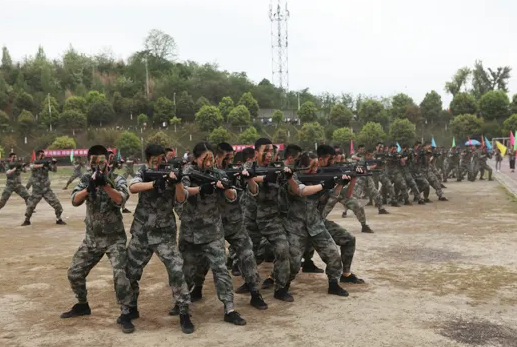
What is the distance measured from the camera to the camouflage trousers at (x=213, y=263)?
5.80 meters

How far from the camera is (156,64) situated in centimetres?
9438

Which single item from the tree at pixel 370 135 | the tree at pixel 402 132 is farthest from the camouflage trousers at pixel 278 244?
the tree at pixel 402 132

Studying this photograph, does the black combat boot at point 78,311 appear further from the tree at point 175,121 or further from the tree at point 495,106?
the tree at point 495,106

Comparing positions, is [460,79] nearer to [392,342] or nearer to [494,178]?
[494,178]

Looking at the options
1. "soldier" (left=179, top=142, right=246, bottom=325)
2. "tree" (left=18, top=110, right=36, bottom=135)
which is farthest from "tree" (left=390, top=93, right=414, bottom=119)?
"soldier" (left=179, top=142, right=246, bottom=325)

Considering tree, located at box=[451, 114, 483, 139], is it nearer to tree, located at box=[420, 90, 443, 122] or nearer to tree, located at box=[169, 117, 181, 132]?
tree, located at box=[420, 90, 443, 122]

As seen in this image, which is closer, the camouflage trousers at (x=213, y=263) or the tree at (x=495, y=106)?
the camouflage trousers at (x=213, y=263)

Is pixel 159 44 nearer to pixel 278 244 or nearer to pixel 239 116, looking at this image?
pixel 239 116

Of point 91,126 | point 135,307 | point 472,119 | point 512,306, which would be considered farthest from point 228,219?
point 91,126

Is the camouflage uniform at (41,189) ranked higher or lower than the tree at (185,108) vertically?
lower

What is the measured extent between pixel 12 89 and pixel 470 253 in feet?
267

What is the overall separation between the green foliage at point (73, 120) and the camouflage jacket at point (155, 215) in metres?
60.5

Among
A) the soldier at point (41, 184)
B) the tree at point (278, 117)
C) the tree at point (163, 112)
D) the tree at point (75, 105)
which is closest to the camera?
the soldier at point (41, 184)

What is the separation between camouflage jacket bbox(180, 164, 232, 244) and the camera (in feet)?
19.5
